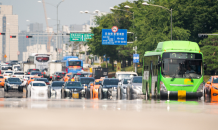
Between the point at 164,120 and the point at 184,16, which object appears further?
the point at 184,16

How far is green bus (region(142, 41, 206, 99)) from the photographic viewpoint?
2130cm

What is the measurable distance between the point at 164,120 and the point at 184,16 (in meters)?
43.4

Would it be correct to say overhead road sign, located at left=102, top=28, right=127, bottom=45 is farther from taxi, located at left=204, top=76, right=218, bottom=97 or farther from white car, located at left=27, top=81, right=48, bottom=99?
taxi, located at left=204, top=76, right=218, bottom=97

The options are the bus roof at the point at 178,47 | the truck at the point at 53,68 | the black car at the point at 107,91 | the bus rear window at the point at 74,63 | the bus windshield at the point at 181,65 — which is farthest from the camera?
the bus rear window at the point at 74,63

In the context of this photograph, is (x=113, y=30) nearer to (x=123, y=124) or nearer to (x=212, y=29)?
(x=212, y=29)

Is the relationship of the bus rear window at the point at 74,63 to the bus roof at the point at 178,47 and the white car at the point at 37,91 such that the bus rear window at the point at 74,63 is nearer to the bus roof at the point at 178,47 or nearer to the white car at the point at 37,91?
the white car at the point at 37,91

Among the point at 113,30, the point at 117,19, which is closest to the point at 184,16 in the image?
the point at 113,30

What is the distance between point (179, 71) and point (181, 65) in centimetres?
36

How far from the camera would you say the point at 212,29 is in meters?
56.9

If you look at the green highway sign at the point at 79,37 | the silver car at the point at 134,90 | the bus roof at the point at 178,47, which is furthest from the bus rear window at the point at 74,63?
the bus roof at the point at 178,47

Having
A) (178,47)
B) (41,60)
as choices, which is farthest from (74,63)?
(178,47)

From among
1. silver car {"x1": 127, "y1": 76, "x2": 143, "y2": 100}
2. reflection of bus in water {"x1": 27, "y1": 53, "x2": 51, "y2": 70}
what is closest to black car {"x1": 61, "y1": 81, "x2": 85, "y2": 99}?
silver car {"x1": 127, "y1": 76, "x2": 143, "y2": 100}

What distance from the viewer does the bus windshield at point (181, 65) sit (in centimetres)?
2141

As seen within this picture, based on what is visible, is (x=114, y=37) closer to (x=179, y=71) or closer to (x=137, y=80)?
(x=137, y=80)
